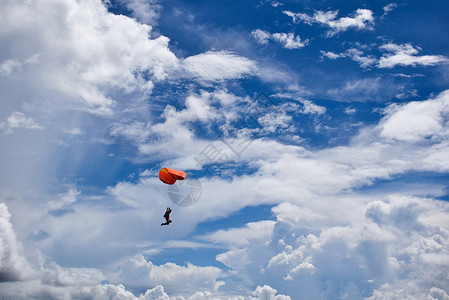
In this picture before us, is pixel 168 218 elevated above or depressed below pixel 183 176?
below

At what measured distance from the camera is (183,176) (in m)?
84.1

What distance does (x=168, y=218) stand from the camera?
86875 mm

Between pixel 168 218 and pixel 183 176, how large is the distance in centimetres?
1202

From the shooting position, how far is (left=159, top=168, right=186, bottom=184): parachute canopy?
83.6 metres

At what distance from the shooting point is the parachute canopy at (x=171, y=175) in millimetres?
83637

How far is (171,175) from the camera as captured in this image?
8419cm
